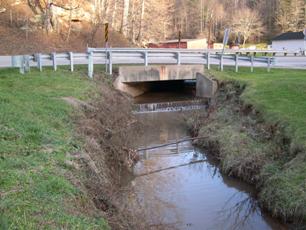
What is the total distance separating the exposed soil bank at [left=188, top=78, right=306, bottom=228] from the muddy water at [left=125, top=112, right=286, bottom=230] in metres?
0.32

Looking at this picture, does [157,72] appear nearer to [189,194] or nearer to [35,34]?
[189,194]

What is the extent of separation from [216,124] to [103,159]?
6217 millimetres

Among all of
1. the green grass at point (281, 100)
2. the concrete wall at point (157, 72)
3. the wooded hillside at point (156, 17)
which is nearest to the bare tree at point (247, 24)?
the wooded hillside at point (156, 17)

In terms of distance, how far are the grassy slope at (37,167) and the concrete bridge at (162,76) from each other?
964cm

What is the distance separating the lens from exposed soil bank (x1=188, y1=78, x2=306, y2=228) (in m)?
7.92

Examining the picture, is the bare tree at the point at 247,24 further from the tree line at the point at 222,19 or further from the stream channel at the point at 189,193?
the stream channel at the point at 189,193

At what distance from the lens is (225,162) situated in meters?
11.0

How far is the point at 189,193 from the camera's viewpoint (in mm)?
9695

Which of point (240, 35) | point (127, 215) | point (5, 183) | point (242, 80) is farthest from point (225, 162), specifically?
point (240, 35)

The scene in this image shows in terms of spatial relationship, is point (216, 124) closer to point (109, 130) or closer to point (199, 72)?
point (109, 130)

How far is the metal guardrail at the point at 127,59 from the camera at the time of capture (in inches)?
769

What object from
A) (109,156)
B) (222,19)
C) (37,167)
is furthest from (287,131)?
(222,19)

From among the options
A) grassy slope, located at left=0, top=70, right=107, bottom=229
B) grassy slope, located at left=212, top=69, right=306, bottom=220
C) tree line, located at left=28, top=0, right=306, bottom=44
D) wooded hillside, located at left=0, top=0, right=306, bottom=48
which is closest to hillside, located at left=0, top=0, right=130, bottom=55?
wooded hillside, located at left=0, top=0, right=306, bottom=48

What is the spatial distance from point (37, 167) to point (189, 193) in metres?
4.37
